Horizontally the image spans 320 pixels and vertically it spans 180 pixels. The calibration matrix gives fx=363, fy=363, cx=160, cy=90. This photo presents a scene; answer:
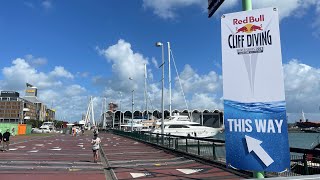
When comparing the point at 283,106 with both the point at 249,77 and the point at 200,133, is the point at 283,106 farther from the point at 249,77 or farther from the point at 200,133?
the point at 200,133

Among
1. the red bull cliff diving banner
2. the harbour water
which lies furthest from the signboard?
the harbour water

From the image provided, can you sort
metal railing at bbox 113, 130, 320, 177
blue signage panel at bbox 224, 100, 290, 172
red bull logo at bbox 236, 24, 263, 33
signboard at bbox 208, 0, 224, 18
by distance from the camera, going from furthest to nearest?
metal railing at bbox 113, 130, 320, 177, signboard at bbox 208, 0, 224, 18, red bull logo at bbox 236, 24, 263, 33, blue signage panel at bbox 224, 100, 290, 172

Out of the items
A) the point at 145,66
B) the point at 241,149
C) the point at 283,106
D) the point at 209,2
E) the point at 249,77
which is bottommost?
the point at 241,149

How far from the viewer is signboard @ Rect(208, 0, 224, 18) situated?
5.81m

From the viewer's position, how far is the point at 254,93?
5176 millimetres

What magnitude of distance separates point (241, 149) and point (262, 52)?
4.63ft

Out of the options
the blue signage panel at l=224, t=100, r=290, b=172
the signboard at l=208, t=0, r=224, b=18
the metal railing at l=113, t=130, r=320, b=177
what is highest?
the signboard at l=208, t=0, r=224, b=18

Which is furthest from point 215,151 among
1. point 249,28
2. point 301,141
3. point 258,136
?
point 301,141

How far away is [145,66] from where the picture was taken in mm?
61000

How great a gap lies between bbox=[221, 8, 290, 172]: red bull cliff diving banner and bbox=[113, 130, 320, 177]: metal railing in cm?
67

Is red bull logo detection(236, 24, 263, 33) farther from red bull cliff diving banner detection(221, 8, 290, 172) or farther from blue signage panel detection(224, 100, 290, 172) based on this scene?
blue signage panel detection(224, 100, 290, 172)

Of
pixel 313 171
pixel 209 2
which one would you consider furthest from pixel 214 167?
pixel 209 2

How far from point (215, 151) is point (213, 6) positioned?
41.1 feet

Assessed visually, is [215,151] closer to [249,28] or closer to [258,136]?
[258,136]
